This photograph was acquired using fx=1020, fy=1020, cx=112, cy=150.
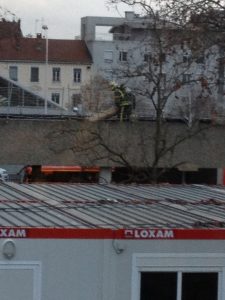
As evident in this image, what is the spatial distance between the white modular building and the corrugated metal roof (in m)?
0.02

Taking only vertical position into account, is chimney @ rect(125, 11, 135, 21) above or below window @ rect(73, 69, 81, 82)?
below

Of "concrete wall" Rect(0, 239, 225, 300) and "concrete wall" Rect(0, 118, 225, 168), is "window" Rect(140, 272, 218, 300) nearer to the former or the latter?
"concrete wall" Rect(0, 239, 225, 300)

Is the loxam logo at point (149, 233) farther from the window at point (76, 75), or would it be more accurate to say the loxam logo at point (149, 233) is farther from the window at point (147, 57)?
the window at point (76, 75)

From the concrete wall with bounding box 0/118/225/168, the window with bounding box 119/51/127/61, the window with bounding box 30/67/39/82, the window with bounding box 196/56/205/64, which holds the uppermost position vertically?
the window with bounding box 30/67/39/82

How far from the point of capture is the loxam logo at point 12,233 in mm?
8578

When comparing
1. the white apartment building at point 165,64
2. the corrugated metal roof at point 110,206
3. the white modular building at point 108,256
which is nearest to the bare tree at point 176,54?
the white apartment building at point 165,64

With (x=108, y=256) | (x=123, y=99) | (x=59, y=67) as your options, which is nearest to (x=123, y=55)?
(x=123, y=99)

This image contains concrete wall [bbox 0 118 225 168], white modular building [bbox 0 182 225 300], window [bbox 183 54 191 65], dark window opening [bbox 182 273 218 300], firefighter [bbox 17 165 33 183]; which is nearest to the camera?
white modular building [bbox 0 182 225 300]

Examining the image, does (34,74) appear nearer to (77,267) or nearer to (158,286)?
(158,286)

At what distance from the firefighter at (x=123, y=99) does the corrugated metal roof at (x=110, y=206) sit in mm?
13478

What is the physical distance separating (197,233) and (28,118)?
1085 inches

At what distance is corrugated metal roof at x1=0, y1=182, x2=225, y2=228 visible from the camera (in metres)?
9.54

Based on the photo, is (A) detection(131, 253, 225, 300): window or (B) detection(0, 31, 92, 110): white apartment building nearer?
(A) detection(131, 253, 225, 300): window

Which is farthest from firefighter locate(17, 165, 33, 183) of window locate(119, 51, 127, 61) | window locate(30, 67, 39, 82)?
window locate(30, 67, 39, 82)
